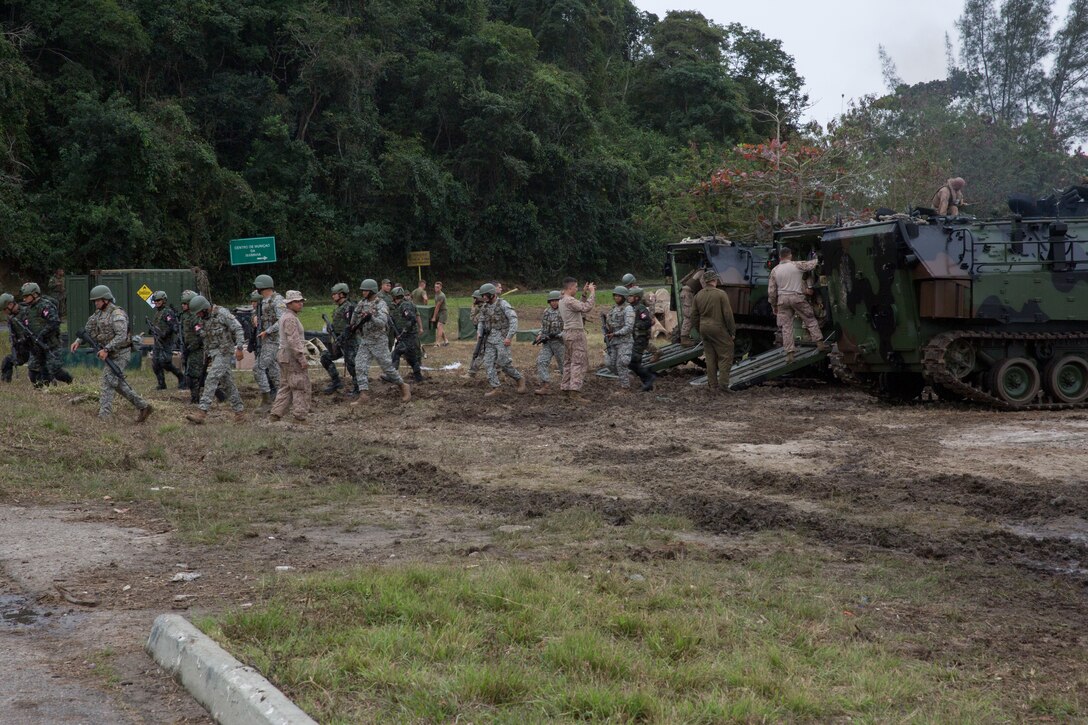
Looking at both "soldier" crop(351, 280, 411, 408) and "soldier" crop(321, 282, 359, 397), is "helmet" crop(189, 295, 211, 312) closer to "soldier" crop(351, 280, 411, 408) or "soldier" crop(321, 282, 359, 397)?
"soldier" crop(351, 280, 411, 408)

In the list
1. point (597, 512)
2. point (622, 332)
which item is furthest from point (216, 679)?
point (622, 332)

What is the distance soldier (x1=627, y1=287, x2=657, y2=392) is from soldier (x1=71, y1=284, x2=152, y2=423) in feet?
23.1

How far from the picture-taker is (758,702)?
4.62m

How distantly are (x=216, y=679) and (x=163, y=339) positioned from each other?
15123 millimetres

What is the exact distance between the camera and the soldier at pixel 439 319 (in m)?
27.2

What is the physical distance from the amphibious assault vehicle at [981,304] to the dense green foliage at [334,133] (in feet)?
89.2

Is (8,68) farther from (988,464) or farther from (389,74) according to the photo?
(988,464)

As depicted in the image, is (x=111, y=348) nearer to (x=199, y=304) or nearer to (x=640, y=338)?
(x=199, y=304)

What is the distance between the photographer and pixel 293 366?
599 inches

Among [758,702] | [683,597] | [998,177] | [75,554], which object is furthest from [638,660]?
[998,177]

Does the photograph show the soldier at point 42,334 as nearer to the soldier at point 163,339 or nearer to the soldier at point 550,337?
the soldier at point 163,339

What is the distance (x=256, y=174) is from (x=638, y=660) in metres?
41.6

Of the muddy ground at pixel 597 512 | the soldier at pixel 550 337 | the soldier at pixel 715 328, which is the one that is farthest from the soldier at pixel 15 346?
the soldier at pixel 715 328

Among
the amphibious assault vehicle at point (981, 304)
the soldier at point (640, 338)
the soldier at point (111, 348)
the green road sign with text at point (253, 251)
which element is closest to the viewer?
the soldier at point (111, 348)
